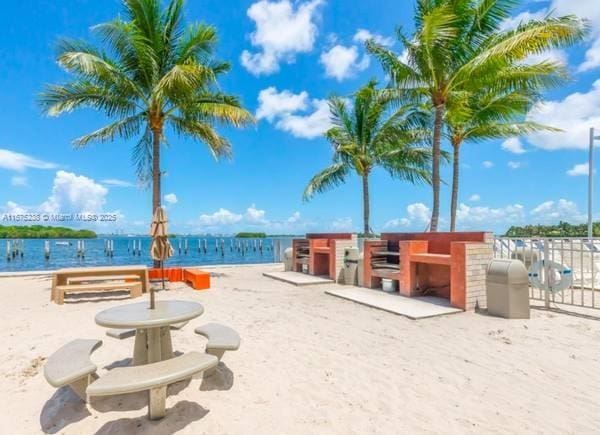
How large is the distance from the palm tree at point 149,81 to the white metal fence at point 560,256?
791 cm

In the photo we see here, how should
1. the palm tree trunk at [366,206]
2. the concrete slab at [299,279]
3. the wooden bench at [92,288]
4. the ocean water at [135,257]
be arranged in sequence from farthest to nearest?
the ocean water at [135,257]
the palm tree trunk at [366,206]
the concrete slab at [299,279]
the wooden bench at [92,288]

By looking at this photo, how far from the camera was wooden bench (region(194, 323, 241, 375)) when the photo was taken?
10.5 feet

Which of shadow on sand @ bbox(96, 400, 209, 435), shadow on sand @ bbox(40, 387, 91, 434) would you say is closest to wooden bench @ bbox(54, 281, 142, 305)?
shadow on sand @ bbox(40, 387, 91, 434)

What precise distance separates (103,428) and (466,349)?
12.7ft

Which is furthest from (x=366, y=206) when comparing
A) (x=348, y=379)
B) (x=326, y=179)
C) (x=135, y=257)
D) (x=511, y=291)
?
(x=135, y=257)

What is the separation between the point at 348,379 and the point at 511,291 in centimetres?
359

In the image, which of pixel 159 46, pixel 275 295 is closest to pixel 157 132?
pixel 159 46

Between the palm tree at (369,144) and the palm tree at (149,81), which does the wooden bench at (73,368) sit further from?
the palm tree at (369,144)

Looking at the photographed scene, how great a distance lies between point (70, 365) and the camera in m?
2.74

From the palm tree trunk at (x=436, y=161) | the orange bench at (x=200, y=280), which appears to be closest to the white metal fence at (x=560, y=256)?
the palm tree trunk at (x=436, y=161)

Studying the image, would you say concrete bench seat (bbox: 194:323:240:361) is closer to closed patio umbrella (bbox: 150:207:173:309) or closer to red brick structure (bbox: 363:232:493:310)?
red brick structure (bbox: 363:232:493:310)

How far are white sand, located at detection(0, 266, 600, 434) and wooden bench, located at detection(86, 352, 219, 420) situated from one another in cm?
20

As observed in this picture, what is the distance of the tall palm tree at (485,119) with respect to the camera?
11088 mm

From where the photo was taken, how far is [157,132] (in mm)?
10281
